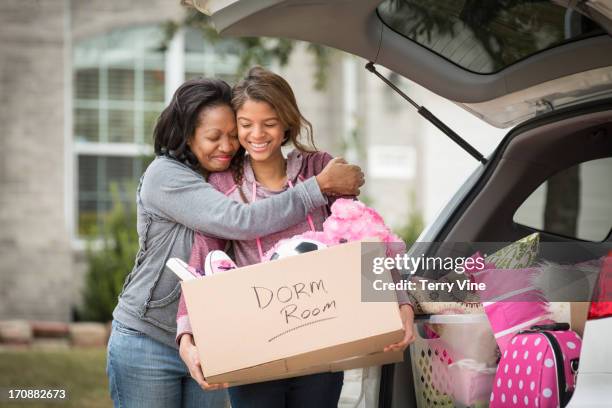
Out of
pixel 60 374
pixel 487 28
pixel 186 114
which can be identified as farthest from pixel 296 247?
pixel 60 374

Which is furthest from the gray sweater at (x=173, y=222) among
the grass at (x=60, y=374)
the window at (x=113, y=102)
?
the window at (x=113, y=102)

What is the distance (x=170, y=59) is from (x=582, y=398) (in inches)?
339

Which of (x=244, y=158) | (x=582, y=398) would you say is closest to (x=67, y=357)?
(x=244, y=158)

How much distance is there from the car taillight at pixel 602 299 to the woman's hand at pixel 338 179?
2.28 feet

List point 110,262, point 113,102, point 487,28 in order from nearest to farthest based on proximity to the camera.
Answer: point 487,28
point 110,262
point 113,102

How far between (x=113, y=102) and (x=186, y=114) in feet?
25.4

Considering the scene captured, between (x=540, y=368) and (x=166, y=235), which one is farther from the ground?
(x=166, y=235)

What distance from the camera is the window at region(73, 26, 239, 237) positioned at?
33.3ft

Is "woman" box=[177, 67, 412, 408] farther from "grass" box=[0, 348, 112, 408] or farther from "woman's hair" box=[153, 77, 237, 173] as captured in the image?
"grass" box=[0, 348, 112, 408]

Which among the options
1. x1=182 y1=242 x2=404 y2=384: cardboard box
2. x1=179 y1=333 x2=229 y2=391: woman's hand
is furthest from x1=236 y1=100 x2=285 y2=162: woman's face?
x1=179 y1=333 x2=229 y2=391: woman's hand

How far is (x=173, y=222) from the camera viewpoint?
269 cm

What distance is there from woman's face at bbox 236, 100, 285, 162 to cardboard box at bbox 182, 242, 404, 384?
0.43 m

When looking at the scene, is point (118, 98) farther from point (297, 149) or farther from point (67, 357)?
point (297, 149)

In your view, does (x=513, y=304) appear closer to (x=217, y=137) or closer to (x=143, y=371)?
(x=217, y=137)
